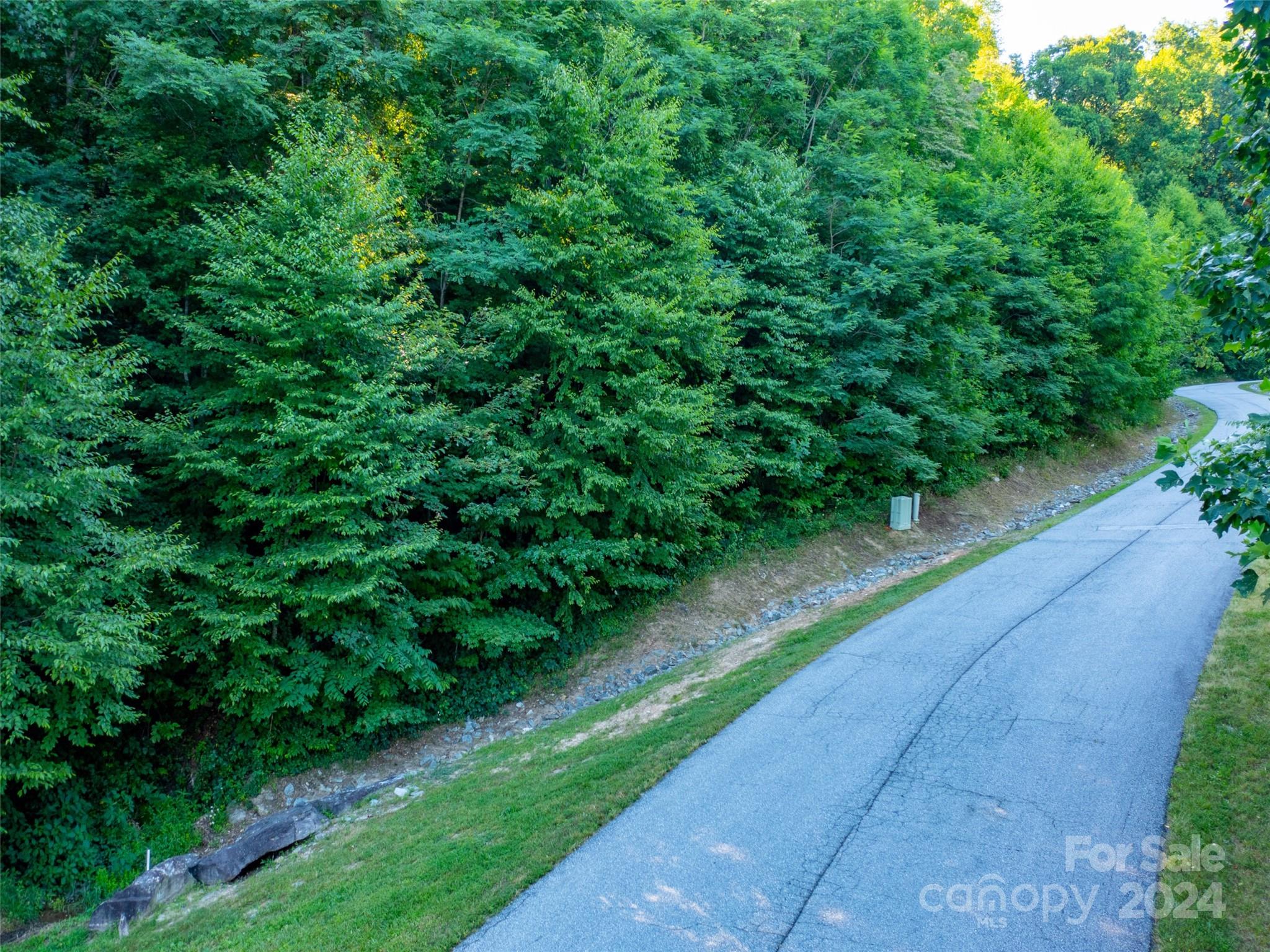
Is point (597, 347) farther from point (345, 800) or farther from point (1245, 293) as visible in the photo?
point (1245, 293)

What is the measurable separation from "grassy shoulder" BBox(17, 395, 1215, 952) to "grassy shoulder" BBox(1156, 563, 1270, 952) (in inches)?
161

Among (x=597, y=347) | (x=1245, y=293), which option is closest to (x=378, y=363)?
(x=597, y=347)

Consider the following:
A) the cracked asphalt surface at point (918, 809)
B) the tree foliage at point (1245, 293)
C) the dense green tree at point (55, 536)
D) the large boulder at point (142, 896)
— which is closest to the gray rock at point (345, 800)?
the large boulder at point (142, 896)

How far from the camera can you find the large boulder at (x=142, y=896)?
24.5ft

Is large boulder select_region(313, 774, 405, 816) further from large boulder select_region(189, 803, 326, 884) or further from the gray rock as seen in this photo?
large boulder select_region(189, 803, 326, 884)

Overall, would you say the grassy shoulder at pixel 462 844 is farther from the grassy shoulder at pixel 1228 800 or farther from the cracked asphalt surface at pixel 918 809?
the grassy shoulder at pixel 1228 800

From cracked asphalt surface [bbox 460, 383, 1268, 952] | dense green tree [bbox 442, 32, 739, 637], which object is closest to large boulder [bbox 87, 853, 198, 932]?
cracked asphalt surface [bbox 460, 383, 1268, 952]

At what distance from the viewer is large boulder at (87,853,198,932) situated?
7.48m

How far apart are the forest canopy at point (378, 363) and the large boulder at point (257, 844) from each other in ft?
6.66

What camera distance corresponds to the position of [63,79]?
Result: 41.9ft

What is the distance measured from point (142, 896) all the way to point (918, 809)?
7.86 m

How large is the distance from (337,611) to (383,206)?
630 cm

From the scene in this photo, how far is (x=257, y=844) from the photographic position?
8195 millimetres

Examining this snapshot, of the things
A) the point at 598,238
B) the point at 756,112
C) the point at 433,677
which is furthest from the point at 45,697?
the point at 756,112
